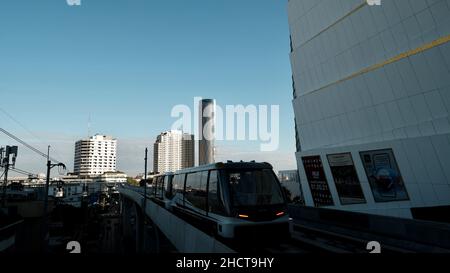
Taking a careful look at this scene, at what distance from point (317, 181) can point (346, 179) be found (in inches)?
144

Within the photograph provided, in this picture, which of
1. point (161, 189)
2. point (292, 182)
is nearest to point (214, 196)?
point (161, 189)

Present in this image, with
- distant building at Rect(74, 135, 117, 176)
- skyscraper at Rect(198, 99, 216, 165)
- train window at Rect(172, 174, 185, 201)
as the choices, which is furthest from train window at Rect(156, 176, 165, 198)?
distant building at Rect(74, 135, 117, 176)

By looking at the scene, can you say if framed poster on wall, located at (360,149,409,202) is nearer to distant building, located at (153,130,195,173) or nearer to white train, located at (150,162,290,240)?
white train, located at (150,162,290,240)

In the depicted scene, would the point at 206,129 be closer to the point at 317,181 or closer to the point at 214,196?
the point at 317,181

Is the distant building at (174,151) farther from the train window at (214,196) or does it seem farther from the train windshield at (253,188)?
the train windshield at (253,188)

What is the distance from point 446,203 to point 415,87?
7.22m

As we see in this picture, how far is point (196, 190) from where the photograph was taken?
15570 millimetres

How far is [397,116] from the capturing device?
2167 cm

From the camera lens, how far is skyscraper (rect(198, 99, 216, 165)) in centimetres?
15486

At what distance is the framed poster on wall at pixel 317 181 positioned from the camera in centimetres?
2786

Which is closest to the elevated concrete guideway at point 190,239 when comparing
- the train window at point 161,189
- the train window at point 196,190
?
the train window at point 196,190
